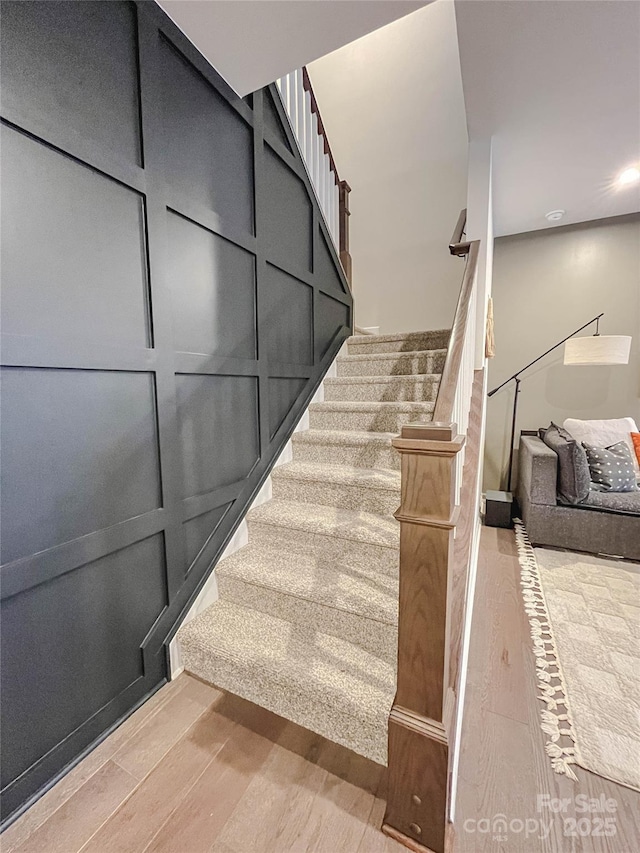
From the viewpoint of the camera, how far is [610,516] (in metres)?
2.59

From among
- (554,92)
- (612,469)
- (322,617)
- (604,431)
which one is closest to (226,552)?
(322,617)

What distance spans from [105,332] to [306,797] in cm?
162

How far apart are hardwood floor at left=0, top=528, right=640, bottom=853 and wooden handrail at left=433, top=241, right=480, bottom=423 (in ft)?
3.88

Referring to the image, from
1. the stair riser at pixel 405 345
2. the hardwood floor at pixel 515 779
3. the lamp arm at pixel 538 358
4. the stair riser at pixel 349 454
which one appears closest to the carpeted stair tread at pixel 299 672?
the hardwood floor at pixel 515 779

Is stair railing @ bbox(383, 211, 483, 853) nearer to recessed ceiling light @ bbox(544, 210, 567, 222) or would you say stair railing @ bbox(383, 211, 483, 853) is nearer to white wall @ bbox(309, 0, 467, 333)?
white wall @ bbox(309, 0, 467, 333)

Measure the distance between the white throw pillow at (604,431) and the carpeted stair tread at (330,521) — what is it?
91.6 inches

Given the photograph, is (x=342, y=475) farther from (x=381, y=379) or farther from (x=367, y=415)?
(x=381, y=379)

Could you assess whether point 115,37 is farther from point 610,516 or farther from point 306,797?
point 610,516

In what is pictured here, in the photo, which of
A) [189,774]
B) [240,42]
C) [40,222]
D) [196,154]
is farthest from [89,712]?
[240,42]

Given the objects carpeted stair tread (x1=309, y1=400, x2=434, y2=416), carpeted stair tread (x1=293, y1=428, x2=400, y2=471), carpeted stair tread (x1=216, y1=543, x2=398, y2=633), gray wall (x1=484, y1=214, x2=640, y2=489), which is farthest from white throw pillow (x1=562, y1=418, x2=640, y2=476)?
carpeted stair tread (x1=216, y1=543, x2=398, y2=633)

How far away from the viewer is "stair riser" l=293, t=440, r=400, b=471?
2.06m

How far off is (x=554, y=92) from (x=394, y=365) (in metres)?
1.68

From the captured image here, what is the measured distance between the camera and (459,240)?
8.06 ft

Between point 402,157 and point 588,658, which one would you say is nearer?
point 588,658
